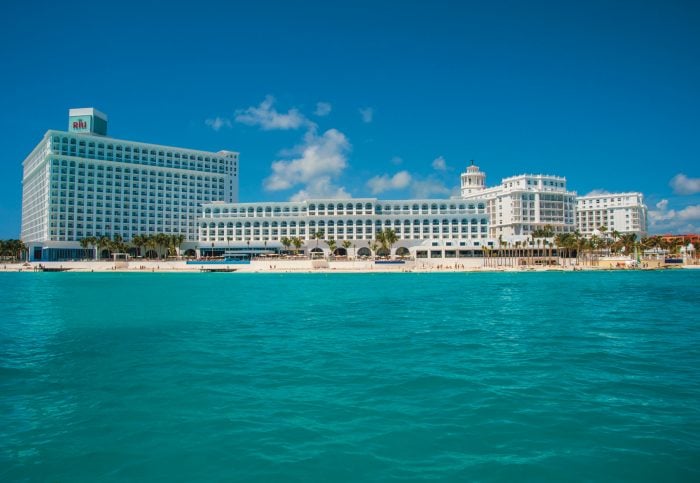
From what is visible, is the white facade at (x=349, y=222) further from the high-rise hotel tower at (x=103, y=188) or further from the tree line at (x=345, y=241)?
the high-rise hotel tower at (x=103, y=188)

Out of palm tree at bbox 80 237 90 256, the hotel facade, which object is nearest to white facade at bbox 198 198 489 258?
the hotel facade

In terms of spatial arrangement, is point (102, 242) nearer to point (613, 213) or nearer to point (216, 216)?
point (216, 216)

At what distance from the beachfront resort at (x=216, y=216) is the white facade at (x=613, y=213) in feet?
79.0

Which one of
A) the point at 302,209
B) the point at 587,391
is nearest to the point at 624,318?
the point at 587,391

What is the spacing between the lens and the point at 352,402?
13.0m

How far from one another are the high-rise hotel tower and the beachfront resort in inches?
11.5

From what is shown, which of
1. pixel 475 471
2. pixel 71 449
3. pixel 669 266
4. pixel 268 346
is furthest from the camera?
pixel 669 266

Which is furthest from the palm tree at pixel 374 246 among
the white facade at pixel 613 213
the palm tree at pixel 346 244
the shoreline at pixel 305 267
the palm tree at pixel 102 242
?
the white facade at pixel 613 213

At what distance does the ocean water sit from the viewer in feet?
30.5

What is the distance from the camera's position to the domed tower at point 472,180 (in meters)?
166

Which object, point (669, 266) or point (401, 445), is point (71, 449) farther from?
point (669, 266)

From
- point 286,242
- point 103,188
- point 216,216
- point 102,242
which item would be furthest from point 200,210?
point 286,242

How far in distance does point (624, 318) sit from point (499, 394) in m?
20.4

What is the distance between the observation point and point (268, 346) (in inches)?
843
